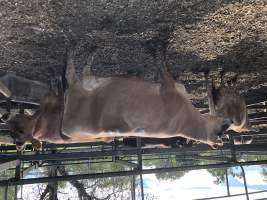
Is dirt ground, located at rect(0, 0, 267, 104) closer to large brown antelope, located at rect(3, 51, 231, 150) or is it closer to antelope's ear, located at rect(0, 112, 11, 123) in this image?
large brown antelope, located at rect(3, 51, 231, 150)

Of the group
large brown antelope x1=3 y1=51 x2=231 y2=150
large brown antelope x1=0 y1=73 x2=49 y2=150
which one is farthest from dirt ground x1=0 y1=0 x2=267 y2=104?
large brown antelope x1=3 y1=51 x2=231 y2=150

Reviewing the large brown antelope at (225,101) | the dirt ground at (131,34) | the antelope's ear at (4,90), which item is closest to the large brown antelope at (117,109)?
the dirt ground at (131,34)

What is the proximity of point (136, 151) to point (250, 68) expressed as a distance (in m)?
1.73

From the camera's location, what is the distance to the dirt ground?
2.58 m

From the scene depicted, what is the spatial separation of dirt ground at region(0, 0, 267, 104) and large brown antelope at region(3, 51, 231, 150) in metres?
0.26

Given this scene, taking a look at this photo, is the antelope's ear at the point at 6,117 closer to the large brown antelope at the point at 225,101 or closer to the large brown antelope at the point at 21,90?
the large brown antelope at the point at 21,90

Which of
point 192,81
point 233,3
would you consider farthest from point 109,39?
point 192,81

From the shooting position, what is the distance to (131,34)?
2965mm

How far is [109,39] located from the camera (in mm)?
3016

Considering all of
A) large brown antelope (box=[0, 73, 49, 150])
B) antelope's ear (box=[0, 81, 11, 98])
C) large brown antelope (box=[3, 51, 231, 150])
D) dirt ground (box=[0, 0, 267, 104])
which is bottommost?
large brown antelope (box=[3, 51, 231, 150])

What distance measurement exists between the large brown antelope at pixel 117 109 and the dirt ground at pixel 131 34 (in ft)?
0.86

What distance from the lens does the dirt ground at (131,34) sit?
258 cm

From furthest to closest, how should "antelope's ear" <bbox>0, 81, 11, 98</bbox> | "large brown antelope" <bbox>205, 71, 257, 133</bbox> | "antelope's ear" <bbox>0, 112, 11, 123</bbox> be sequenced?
"large brown antelope" <bbox>205, 71, 257, 133</bbox> < "antelope's ear" <bbox>0, 112, 11, 123</bbox> < "antelope's ear" <bbox>0, 81, 11, 98</bbox>

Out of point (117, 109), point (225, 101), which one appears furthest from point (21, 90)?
point (225, 101)
